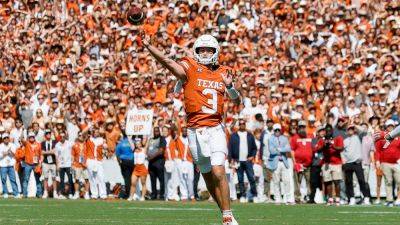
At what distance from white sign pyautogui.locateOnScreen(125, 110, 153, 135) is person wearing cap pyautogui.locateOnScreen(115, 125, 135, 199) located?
25 cm

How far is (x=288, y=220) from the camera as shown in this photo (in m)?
18.7

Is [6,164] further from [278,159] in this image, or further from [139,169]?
[278,159]

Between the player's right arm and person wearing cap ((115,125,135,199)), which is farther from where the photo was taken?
person wearing cap ((115,125,135,199))

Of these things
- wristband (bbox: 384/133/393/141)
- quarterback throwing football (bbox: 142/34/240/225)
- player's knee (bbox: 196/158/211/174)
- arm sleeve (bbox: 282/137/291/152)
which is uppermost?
arm sleeve (bbox: 282/137/291/152)

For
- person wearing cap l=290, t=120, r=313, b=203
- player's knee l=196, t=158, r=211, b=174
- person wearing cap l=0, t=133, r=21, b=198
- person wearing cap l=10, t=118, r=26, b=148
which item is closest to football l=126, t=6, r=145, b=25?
player's knee l=196, t=158, r=211, b=174

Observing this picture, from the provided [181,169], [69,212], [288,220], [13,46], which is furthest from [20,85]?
[288,220]

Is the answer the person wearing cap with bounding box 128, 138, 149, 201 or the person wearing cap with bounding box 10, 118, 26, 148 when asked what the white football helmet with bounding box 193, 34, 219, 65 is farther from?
the person wearing cap with bounding box 10, 118, 26, 148

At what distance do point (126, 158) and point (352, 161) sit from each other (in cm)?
566

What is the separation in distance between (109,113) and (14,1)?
8400 mm

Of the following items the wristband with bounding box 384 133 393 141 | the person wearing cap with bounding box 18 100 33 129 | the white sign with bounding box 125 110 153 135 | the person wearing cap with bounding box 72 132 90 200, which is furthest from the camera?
the person wearing cap with bounding box 18 100 33 129

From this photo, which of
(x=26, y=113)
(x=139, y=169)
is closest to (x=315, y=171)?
(x=139, y=169)

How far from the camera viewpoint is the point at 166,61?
50.3 ft

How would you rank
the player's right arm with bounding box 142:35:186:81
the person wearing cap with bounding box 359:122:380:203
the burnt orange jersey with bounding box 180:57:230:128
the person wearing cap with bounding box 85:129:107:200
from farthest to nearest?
the person wearing cap with bounding box 85:129:107:200
the person wearing cap with bounding box 359:122:380:203
the burnt orange jersey with bounding box 180:57:230:128
the player's right arm with bounding box 142:35:186:81

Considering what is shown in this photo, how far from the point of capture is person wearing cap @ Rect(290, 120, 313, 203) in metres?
28.4
